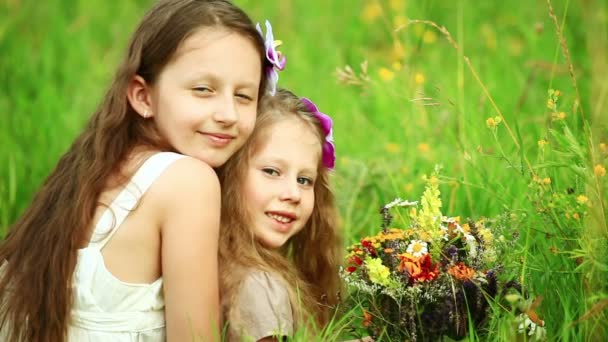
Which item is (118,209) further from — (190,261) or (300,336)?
(300,336)

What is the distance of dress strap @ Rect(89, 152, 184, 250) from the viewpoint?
8.74 ft

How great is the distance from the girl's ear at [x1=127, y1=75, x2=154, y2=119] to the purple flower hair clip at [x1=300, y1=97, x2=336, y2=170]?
535 mm

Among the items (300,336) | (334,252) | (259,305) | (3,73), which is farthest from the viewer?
(3,73)

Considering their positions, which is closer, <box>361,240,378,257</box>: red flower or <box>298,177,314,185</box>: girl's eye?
<box>361,240,378,257</box>: red flower

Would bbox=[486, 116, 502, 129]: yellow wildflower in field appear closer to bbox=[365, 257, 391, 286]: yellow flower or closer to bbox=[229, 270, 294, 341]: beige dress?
bbox=[365, 257, 391, 286]: yellow flower

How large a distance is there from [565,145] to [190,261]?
1.11 meters

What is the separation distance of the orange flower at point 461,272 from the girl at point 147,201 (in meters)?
0.70

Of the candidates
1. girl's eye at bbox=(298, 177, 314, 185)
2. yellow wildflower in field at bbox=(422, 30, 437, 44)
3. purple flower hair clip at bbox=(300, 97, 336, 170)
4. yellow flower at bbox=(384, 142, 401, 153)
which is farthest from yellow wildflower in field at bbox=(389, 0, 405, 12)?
girl's eye at bbox=(298, 177, 314, 185)

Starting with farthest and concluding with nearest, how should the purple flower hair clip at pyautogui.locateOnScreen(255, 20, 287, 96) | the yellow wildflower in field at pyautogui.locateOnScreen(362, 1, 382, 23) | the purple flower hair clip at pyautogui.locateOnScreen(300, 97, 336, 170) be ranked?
the yellow wildflower in field at pyautogui.locateOnScreen(362, 1, 382, 23)
the purple flower hair clip at pyautogui.locateOnScreen(300, 97, 336, 170)
the purple flower hair clip at pyautogui.locateOnScreen(255, 20, 287, 96)

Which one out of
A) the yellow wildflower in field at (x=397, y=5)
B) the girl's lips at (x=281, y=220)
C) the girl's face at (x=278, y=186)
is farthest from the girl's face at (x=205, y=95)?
the yellow wildflower in field at (x=397, y=5)

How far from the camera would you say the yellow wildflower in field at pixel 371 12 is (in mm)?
6648

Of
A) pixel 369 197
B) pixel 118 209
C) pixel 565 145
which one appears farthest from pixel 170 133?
pixel 369 197

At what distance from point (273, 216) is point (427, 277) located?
0.69 metres

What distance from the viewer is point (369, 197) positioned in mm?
4098
